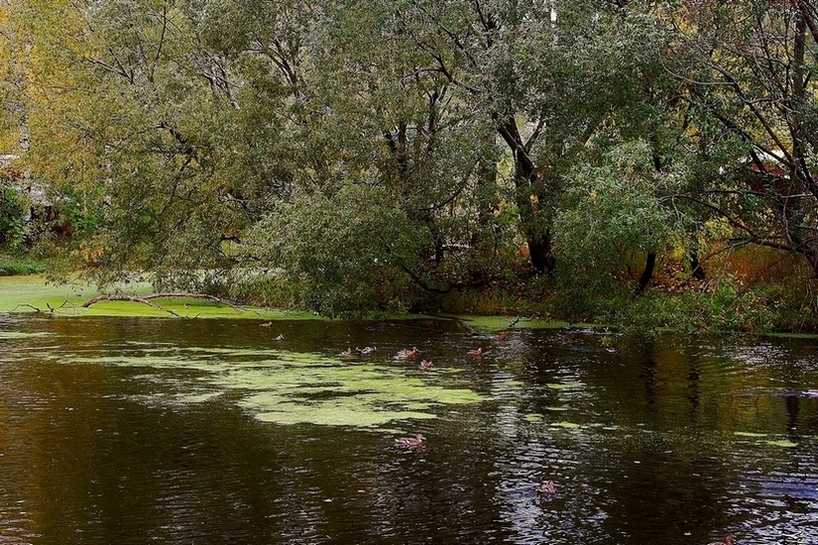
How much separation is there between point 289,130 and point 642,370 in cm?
774

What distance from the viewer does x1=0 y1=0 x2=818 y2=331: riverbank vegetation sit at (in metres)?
13.0

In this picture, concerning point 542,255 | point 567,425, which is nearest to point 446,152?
point 542,255

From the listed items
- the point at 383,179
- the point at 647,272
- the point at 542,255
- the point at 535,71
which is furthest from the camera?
the point at 542,255

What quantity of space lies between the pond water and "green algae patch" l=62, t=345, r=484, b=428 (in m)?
0.04

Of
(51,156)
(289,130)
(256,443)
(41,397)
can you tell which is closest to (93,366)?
(41,397)

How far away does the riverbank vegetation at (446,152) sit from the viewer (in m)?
13.0

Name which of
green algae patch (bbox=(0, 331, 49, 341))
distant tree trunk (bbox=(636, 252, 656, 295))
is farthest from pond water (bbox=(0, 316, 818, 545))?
distant tree trunk (bbox=(636, 252, 656, 295))

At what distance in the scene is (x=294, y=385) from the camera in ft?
37.4

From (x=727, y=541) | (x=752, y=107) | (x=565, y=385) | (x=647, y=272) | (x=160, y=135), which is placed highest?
(x=160, y=135)

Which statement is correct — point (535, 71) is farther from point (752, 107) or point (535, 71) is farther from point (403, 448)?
point (403, 448)

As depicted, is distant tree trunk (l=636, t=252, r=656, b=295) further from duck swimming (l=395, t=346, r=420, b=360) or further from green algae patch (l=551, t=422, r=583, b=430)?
green algae patch (l=551, t=422, r=583, b=430)

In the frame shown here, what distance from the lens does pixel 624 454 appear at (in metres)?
8.35

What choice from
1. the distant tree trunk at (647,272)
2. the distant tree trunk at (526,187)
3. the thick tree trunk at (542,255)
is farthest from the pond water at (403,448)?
the thick tree trunk at (542,255)

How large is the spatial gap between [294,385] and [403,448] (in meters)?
3.17
